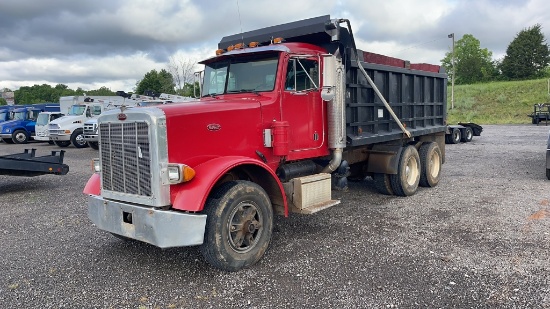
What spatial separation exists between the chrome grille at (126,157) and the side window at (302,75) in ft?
6.69

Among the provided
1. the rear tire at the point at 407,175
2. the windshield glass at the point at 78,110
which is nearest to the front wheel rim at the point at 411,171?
the rear tire at the point at 407,175

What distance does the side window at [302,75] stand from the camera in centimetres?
538

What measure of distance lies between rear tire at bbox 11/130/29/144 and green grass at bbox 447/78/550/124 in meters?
31.4

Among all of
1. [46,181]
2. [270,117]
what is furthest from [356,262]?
[46,181]

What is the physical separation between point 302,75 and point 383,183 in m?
3.33

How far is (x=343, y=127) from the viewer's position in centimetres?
618

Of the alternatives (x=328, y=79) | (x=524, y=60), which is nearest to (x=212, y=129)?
(x=328, y=79)

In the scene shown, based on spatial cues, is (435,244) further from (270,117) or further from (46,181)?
(46,181)

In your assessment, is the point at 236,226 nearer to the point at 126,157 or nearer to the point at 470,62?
the point at 126,157

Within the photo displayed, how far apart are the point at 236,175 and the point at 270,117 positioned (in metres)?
0.86

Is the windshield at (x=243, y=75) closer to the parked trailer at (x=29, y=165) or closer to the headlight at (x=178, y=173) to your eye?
the headlight at (x=178, y=173)

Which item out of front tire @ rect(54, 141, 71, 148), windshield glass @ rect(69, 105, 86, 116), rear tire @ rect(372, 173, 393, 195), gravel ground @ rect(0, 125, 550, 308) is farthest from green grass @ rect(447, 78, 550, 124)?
gravel ground @ rect(0, 125, 550, 308)

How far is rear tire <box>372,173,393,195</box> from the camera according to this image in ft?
25.8

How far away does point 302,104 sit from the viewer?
5590mm
